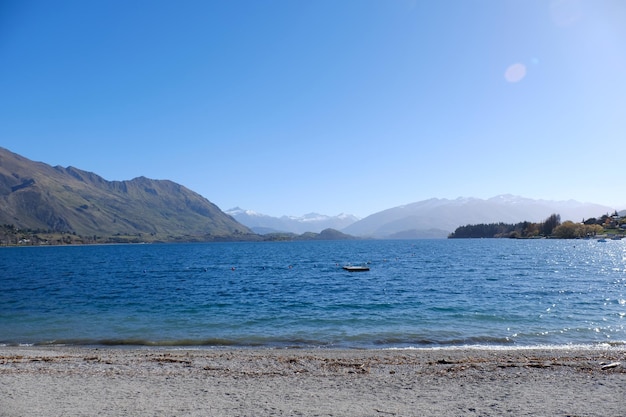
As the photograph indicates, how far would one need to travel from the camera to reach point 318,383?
15641 millimetres

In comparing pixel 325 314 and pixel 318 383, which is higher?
pixel 318 383

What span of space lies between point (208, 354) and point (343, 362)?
7436mm

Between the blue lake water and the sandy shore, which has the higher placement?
the sandy shore

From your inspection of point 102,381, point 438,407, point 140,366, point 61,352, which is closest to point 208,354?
point 140,366

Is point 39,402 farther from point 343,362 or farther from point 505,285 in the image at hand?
point 505,285

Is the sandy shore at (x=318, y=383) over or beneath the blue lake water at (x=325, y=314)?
over

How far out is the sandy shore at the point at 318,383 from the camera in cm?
1255

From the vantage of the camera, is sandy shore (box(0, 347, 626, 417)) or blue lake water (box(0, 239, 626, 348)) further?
blue lake water (box(0, 239, 626, 348))

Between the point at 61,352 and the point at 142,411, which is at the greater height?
the point at 142,411

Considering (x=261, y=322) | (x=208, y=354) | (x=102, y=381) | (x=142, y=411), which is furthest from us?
(x=261, y=322)

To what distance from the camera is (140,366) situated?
18828 mm

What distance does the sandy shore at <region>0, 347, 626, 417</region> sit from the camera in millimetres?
12547

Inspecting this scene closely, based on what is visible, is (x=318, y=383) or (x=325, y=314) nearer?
(x=318, y=383)

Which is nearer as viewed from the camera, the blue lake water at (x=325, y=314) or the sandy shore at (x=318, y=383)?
the sandy shore at (x=318, y=383)
